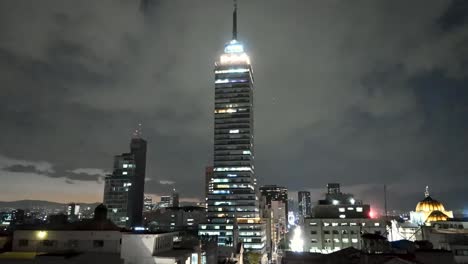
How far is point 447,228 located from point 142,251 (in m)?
88.5

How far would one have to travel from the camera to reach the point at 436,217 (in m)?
109

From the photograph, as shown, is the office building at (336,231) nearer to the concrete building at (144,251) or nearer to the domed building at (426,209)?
the domed building at (426,209)

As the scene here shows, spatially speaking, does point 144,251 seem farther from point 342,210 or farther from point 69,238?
point 342,210

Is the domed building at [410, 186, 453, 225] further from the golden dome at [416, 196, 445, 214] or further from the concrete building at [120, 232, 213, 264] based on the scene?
the concrete building at [120, 232, 213, 264]

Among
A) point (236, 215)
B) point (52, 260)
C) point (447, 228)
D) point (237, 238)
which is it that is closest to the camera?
point (52, 260)

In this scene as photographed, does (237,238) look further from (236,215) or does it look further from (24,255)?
(24,255)

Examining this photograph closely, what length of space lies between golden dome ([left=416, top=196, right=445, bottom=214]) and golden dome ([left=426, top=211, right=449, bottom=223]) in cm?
1057

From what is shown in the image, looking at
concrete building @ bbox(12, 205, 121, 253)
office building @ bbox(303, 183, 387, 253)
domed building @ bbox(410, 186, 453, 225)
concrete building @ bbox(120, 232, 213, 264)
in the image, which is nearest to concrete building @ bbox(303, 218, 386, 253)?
office building @ bbox(303, 183, 387, 253)

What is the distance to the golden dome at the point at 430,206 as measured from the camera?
12046cm

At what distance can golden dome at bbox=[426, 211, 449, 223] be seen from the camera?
108 metres

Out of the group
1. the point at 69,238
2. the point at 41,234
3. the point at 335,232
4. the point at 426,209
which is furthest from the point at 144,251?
the point at 426,209

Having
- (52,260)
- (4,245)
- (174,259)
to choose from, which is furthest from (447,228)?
(4,245)

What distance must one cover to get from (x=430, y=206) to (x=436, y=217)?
13448mm

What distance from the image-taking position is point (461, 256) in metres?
63.6
